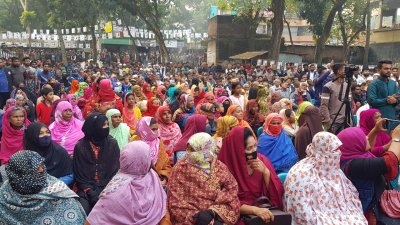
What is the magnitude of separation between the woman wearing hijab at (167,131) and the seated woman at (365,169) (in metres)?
2.71

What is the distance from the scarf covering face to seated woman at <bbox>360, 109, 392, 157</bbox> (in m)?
3.07

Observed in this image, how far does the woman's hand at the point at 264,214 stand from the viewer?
10.6ft

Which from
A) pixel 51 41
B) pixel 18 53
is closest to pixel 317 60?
pixel 18 53

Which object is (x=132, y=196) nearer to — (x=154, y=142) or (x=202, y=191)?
(x=202, y=191)

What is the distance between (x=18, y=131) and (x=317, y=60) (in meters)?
17.5

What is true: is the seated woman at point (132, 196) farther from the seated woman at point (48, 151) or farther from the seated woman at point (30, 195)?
the seated woman at point (48, 151)

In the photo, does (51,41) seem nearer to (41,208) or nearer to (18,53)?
(18,53)

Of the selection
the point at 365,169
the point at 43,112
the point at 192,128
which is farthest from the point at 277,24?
the point at 365,169

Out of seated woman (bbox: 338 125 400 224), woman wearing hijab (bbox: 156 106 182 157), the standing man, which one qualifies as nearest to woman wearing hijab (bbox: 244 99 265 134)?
→ woman wearing hijab (bbox: 156 106 182 157)

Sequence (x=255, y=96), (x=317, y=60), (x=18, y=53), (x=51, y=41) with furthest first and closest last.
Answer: (x=51, y=41), (x=18, y=53), (x=317, y=60), (x=255, y=96)

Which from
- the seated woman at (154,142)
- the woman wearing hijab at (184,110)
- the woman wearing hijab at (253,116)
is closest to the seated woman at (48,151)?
the seated woman at (154,142)

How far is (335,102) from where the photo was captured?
620cm

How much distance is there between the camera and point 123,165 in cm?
343

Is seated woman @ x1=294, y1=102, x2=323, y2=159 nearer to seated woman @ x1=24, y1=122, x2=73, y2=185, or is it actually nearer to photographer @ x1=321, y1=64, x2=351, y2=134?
photographer @ x1=321, y1=64, x2=351, y2=134
